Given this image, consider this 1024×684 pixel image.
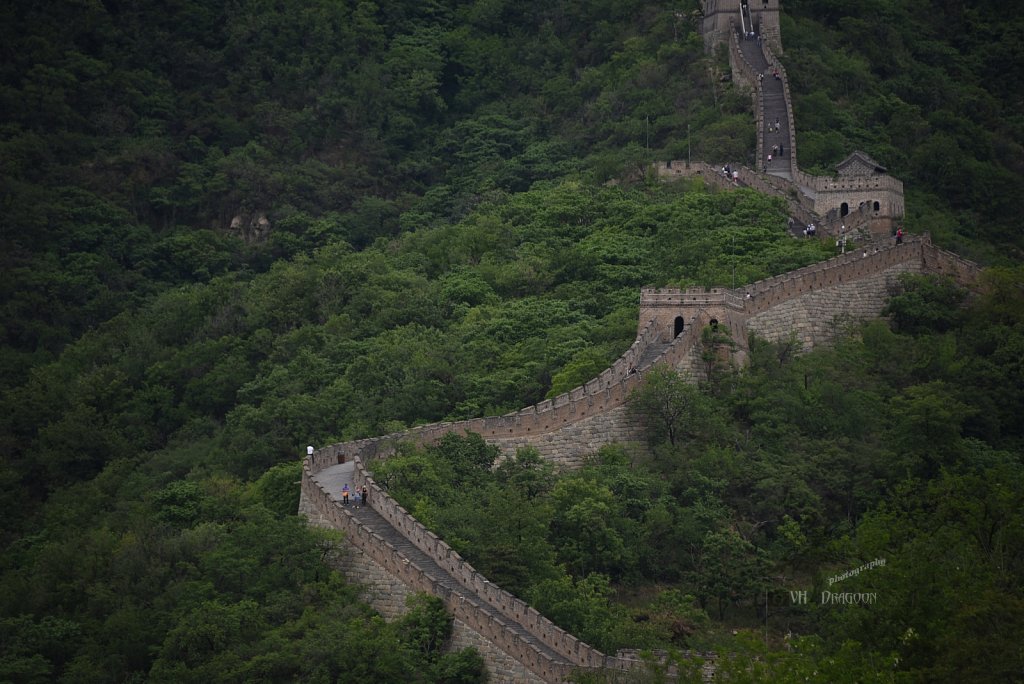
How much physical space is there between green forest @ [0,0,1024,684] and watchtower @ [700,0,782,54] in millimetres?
1332

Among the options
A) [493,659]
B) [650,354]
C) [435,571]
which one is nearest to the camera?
[493,659]

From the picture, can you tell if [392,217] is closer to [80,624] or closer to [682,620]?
[80,624]

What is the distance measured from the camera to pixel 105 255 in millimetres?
112188

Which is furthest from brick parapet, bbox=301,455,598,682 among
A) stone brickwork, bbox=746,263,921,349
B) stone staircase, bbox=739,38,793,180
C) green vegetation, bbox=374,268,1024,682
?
stone staircase, bbox=739,38,793,180

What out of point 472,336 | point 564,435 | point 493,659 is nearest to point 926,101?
point 472,336

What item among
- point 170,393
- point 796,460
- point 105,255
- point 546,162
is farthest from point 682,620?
point 105,255

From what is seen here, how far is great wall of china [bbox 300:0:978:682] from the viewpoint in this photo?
6244 centimetres

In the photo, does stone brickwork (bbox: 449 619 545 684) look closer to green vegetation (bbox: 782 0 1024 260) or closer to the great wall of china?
the great wall of china

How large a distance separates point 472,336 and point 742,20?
104ft

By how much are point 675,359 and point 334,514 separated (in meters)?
13.8

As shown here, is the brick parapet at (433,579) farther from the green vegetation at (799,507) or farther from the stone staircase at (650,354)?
the stone staircase at (650,354)

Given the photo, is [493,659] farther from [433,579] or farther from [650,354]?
[650,354]

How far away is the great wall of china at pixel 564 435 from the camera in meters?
62.4

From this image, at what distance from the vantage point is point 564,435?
2931 inches
